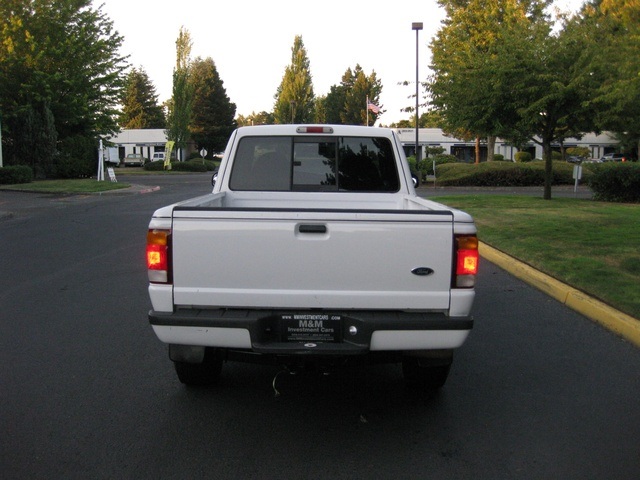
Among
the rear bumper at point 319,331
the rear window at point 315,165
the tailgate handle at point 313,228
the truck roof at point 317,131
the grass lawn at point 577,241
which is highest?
the truck roof at point 317,131

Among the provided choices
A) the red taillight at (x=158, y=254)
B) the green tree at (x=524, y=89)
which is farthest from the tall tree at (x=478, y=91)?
the red taillight at (x=158, y=254)

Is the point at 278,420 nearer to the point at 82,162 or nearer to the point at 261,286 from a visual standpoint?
the point at 261,286

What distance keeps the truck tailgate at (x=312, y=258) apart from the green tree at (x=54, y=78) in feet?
118

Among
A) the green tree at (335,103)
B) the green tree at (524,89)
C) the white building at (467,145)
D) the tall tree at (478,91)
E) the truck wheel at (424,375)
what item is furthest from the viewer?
the green tree at (335,103)

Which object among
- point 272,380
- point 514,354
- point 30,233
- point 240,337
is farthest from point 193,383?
point 30,233

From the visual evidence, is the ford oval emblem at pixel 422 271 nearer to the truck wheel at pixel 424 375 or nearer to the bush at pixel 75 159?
the truck wheel at pixel 424 375

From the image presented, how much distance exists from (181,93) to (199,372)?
59.0 m

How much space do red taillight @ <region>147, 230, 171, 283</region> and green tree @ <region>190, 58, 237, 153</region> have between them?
8581cm

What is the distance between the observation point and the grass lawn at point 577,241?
26.2ft

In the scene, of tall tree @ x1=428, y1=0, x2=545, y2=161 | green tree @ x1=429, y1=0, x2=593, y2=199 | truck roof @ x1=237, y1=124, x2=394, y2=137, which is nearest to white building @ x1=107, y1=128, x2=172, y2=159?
tall tree @ x1=428, y1=0, x2=545, y2=161

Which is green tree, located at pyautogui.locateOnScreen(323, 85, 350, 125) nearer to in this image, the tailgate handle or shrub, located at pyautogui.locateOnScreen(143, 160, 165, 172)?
shrub, located at pyautogui.locateOnScreen(143, 160, 165, 172)

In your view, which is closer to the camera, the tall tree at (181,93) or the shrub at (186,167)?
the shrub at (186,167)

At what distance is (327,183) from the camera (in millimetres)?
5875

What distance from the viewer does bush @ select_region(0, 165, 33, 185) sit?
32.2 meters
